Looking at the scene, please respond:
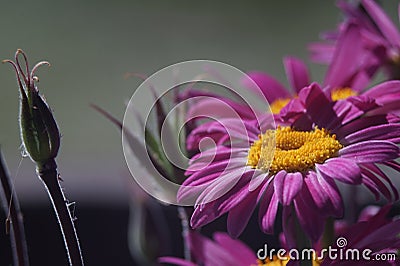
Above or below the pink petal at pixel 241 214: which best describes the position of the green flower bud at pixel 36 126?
above

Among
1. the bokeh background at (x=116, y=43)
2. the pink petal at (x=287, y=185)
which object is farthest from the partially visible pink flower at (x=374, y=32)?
the bokeh background at (x=116, y=43)

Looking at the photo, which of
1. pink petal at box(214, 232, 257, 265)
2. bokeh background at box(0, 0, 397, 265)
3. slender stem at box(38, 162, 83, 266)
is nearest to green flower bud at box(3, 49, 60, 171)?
slender stem at box(38, 162, 83, 266)

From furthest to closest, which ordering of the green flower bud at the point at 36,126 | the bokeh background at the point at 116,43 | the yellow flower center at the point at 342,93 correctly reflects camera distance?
the bokeh background at the point at 116,43
the yellow flower center at the point at 342,93
the green flower bud at the point at 36,126

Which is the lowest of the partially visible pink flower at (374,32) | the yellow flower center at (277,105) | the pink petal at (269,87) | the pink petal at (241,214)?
the pink petal at (241,214)

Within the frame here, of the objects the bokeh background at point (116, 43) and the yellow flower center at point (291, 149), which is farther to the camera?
the bokeh background at point (116, 43)

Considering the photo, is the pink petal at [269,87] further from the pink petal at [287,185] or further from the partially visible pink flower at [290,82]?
the pink petal at [287,185]

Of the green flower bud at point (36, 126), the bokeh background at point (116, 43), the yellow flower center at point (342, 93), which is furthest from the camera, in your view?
the bokeh background at point (116, 43)

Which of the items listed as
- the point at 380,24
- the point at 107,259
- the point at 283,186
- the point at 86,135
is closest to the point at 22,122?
the point at 283,186

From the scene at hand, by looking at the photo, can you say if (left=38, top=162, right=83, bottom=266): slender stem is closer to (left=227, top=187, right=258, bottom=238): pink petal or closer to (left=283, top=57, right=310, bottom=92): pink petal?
(left=227, top=187, right=258, bottom=238): pink petal
